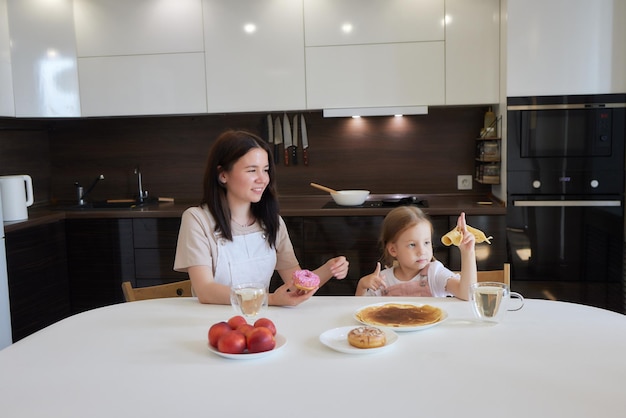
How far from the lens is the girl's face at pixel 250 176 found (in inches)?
79.5

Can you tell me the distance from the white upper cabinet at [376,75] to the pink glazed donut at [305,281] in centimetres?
191

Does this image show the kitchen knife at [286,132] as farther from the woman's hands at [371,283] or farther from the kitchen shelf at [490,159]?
the woman's hands at [371,283]

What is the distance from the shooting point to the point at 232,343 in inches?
53.4

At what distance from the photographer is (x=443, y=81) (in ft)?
11.1

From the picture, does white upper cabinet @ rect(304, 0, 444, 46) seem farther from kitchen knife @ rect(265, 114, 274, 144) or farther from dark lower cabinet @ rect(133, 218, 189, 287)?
dark lower cabinet @ rect(133, 218, 189, 287)

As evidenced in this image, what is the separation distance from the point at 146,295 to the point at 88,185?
2.12 m

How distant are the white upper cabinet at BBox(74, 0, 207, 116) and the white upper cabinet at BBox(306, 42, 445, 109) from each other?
2.08 ft

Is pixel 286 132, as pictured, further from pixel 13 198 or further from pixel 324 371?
pixel 324 371

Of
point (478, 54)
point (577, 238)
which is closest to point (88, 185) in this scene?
point (478, 54)

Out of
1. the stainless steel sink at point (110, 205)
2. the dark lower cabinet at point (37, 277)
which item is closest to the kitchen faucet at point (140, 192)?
the stainless steel sink at point (110, 205)

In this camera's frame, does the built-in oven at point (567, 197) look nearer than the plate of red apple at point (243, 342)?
No

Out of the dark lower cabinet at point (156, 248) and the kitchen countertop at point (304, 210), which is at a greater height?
the kitchen countertop at point (304, 210)

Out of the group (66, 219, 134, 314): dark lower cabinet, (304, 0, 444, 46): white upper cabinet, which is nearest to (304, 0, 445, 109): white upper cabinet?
(304, 0, 444, 46): white upper cabinet

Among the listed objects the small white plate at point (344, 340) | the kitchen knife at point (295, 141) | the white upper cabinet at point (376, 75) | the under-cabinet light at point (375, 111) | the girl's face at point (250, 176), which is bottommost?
the small white plate at point (344, 340)
